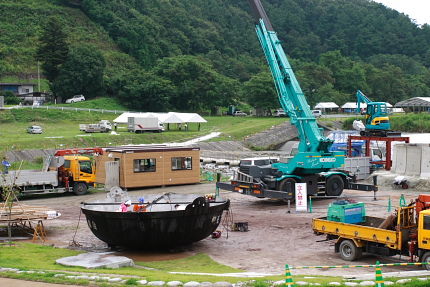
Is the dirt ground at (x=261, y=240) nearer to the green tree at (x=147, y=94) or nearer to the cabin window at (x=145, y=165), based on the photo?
the cabin window at (x=145, y=165)

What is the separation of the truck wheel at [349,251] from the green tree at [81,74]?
246 ft

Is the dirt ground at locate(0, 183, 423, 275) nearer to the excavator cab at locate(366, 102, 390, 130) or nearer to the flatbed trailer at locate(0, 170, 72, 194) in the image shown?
the flatbed trailer at locate(0, 170, 72, 194)

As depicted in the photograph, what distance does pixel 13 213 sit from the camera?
2133 centimetres

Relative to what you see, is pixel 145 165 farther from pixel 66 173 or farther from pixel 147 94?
pixel 147 94

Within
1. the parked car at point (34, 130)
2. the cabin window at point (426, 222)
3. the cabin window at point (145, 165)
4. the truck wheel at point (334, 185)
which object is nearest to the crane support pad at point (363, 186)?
the truck wheel at point (334, 185)

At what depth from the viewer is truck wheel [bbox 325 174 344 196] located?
101 feet

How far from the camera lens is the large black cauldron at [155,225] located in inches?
728

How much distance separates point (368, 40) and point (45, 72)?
415 ft

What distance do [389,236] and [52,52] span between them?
262 feet

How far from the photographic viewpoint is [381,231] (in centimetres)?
1702

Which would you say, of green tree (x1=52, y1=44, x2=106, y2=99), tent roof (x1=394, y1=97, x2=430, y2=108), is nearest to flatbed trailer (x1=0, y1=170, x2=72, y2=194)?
green tree (x1=52, y1=44, x2=106, y2=99)

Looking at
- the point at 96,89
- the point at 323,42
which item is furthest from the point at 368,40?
the point at 96,89

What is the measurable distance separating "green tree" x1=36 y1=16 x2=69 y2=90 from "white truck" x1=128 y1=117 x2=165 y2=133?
30.8 meters

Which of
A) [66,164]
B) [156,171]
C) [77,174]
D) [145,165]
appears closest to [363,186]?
[156,171]
